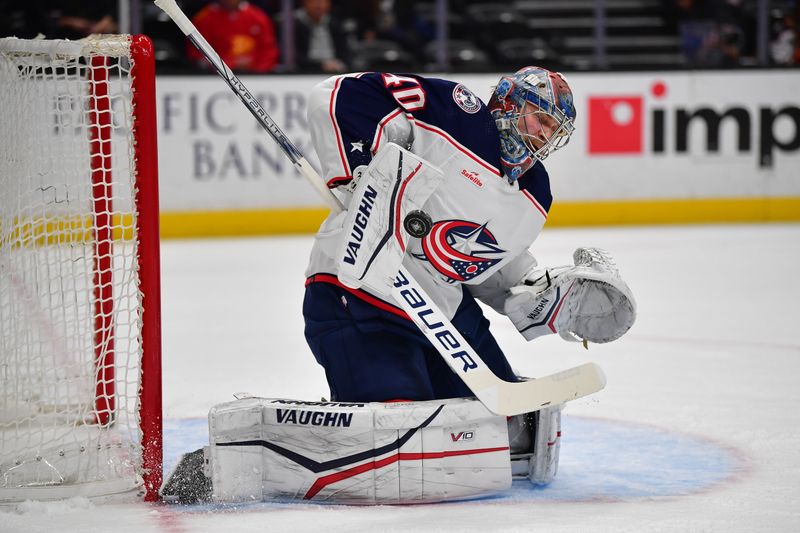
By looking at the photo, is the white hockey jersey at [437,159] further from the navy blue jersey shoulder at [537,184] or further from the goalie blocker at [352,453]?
the goalie blocker at [352,453]

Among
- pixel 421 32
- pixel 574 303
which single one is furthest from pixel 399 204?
pixel 421 32

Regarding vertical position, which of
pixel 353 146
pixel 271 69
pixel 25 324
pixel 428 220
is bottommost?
pixel 25 324

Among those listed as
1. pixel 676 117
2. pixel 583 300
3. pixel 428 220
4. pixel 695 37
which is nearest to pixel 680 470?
pixel 583 300

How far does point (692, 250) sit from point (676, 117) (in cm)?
144

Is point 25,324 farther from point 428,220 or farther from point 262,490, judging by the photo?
point 428,220

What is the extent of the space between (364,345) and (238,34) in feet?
16.9

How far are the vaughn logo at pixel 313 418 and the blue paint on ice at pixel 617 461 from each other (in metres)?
0.33

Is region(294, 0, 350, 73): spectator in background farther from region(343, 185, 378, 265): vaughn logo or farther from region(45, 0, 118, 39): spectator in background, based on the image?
region(343, 185, 378, 265): vaughn logo

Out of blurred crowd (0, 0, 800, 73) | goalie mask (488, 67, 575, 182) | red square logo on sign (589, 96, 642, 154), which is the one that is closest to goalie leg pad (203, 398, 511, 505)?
goalie mask (488, 67, 575, 182)

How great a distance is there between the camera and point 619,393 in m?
3.33

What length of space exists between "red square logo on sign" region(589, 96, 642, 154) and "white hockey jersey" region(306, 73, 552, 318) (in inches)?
205

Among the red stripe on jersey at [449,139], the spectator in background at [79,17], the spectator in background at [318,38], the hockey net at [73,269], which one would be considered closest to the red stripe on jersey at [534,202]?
the red stripe on jersey at [449,139]

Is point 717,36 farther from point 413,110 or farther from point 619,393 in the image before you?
point 413,110

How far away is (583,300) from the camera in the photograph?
105 inches
